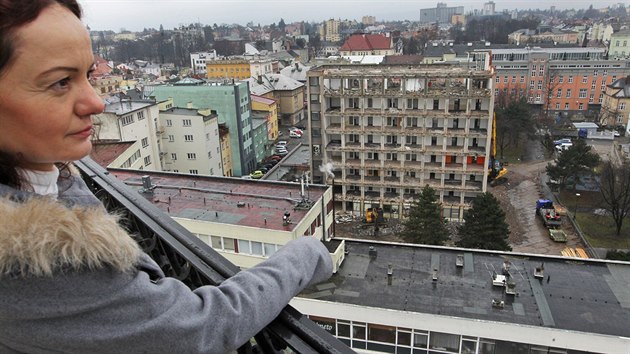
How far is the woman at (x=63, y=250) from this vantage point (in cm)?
107

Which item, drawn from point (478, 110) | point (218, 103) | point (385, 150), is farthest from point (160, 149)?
point (478, 110)

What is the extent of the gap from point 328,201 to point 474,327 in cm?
699

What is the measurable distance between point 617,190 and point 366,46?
60.1m

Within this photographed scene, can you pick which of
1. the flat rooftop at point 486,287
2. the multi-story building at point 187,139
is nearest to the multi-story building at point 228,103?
the multi-story building at point 187,139

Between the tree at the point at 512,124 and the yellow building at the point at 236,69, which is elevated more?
the yellow building at the point at 236,69

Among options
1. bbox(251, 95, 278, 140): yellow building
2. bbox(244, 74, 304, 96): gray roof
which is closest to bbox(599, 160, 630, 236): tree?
bbox(251, 95, 278, 140): yellow building

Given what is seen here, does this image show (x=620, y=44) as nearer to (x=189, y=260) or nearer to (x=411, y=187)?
(x=411, y=187)

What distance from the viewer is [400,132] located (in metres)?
27.5

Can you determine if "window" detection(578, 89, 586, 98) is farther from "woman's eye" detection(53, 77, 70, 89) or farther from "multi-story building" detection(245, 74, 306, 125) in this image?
"woman's eye" detection(53, 77, 70, 89)

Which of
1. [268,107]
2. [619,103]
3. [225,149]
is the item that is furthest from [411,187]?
[619,103]

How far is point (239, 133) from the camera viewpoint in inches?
1330

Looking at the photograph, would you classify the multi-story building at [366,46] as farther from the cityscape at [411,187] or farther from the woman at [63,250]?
the woman at [63,250]

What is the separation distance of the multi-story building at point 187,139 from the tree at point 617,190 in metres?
24.3

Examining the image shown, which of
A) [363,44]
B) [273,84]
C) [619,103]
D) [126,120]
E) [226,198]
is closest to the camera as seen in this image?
[226,198]
